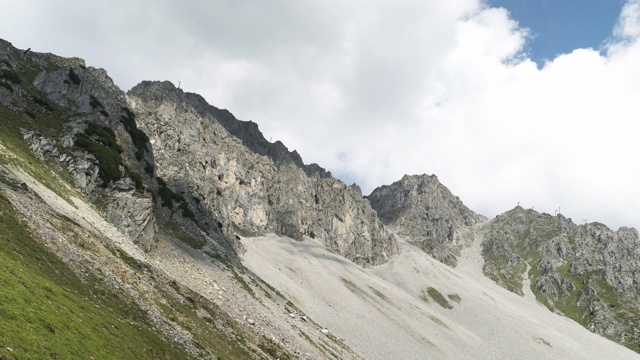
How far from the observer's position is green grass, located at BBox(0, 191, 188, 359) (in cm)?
1973

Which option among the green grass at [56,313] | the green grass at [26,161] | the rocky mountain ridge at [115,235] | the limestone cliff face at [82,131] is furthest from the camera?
the limestone cliff face at [82,131]

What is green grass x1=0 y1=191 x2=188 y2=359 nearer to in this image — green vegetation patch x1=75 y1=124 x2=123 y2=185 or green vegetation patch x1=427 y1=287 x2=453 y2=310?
green vegetation patch x1=75 y1=124 x2=123 y2=185

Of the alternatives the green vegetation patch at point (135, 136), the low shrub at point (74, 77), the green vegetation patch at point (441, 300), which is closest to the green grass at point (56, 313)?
the green vegetation patch at point (135, 136)

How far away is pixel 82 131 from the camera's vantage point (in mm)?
75500

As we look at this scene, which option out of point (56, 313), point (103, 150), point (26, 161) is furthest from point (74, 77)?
point (56, 313)

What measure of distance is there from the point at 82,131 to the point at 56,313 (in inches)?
2458

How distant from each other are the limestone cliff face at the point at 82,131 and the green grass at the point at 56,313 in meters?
30.8

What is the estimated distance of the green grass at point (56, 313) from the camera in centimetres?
1973

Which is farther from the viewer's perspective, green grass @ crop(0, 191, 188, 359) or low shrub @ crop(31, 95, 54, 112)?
low shrub @ crop(31, 95, 54, 112)

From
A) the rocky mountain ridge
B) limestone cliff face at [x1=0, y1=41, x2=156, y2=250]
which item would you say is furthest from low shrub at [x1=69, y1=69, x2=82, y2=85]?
the rocky mountain ridge

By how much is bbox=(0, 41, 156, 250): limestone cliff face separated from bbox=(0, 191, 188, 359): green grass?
3076 centimetres

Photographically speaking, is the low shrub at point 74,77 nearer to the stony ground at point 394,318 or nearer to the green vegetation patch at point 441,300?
the stony ground at point 394,318

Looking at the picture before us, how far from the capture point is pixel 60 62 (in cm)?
11288

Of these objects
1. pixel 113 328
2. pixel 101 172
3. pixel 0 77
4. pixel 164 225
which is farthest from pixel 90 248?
pixel 0 77
